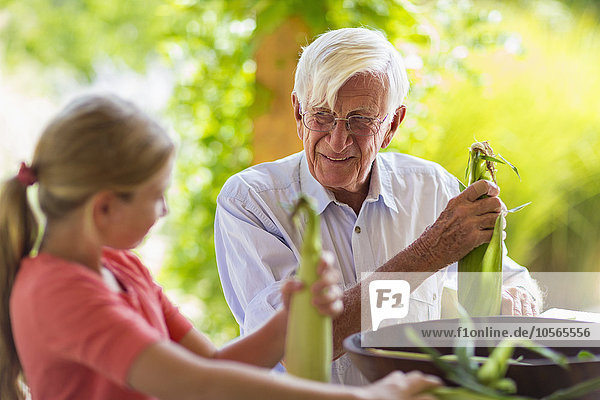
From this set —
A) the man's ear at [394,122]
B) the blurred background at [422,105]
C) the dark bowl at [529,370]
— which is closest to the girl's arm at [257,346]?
the dark bowl at [529,370]

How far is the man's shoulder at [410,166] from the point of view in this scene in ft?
7.31

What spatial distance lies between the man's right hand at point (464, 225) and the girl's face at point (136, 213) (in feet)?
2.63

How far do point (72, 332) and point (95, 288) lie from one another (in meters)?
0.08

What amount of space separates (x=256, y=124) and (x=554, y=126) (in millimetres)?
2080

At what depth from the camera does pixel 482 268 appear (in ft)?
5.65

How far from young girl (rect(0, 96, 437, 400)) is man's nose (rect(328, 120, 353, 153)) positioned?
0.76 m

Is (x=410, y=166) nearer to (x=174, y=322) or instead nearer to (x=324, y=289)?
(x=174, y=322)

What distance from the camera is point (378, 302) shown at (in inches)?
71.9

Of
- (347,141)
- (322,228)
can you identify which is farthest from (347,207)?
(347,141)

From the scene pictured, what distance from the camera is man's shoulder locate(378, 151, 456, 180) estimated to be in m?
2.23

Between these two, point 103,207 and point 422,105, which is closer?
point 103,207

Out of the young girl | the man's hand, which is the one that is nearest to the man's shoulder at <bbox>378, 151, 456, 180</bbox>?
the man's hand

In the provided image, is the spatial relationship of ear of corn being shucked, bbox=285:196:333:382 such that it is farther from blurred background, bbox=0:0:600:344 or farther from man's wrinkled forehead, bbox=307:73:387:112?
blurred background, bbox=0:0:600:344

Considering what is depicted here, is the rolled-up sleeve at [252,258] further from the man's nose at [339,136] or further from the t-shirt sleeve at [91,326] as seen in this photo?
the t-shirt sleeve at [91,326]
